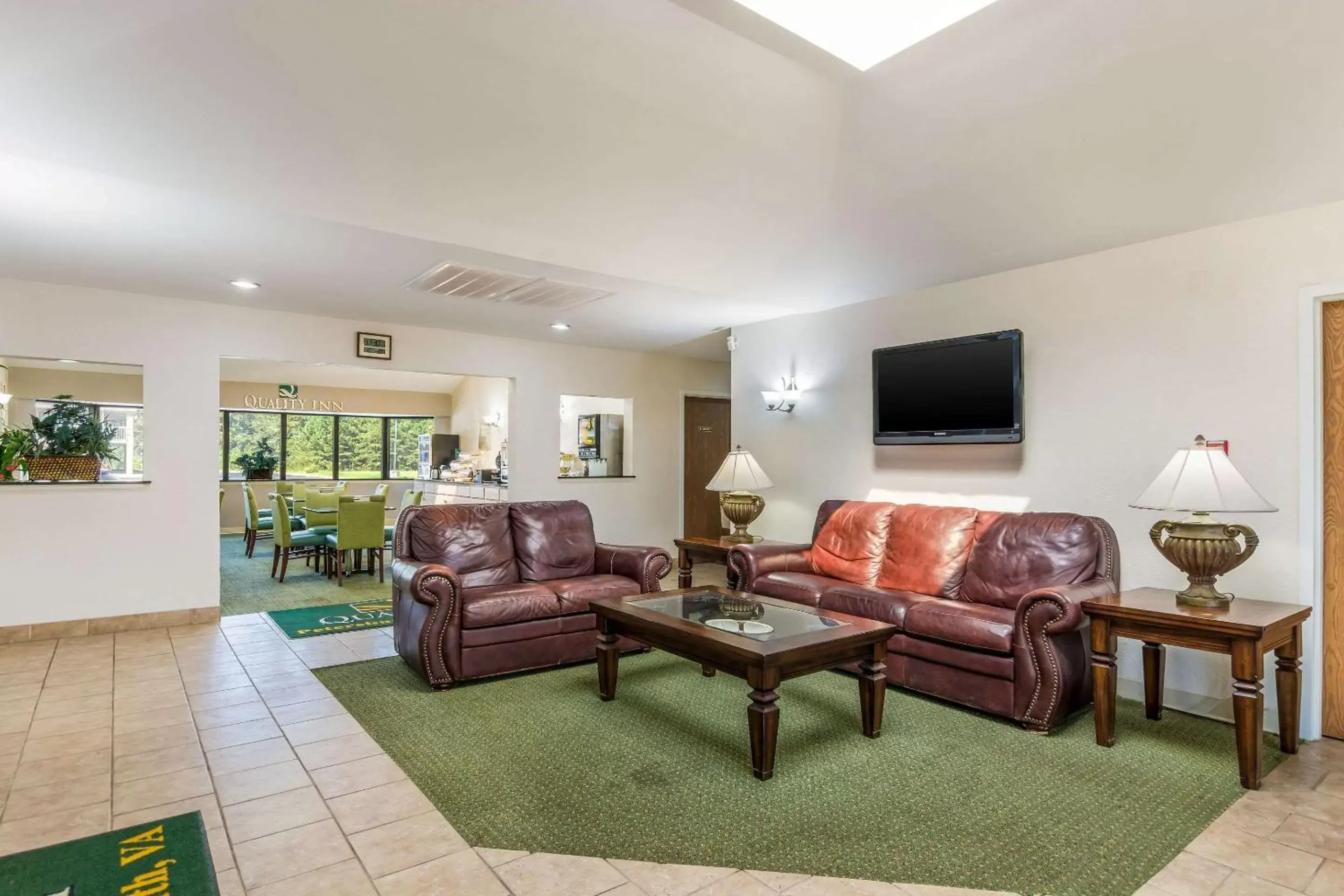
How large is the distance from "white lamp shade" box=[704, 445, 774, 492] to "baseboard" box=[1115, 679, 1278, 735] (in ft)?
7.94

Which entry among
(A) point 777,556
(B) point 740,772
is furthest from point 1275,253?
(B) point 740,772

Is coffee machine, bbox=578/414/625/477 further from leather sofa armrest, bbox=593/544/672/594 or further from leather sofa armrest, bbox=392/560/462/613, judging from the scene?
leather sofa armrest, bbox=392/560/462/613

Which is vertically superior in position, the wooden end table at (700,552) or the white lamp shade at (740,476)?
the white lamp shade at (740,476)

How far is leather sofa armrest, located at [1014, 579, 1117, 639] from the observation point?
2980 millimetres

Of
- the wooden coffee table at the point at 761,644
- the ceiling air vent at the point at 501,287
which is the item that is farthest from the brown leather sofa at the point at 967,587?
the ceiling air vent at the point at 501,287

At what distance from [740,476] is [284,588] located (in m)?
4.31

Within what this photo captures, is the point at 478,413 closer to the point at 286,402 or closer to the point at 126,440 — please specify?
the point at 286,402

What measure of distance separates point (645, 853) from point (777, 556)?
2567mm

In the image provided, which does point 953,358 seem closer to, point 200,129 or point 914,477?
point 914,477

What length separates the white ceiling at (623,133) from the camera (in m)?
2.51

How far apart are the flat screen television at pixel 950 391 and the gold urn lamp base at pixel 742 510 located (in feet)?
3.04

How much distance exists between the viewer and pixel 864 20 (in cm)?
264

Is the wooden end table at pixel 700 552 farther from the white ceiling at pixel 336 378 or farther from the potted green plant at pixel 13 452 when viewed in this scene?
the white ceiling at pixel 336 378

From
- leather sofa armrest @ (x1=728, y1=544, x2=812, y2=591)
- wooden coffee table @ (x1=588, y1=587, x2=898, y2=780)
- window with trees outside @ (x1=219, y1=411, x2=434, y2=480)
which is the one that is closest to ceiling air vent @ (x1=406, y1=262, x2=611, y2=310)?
leather sofa armrest @ (x1=728, y1=544, x2=812, y2=591)
